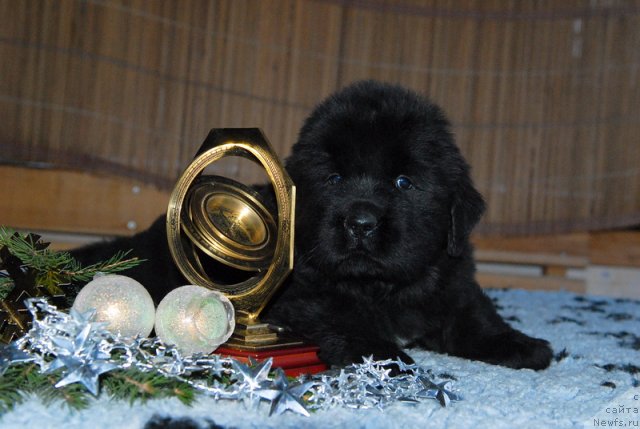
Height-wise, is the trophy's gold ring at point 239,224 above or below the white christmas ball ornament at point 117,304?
above

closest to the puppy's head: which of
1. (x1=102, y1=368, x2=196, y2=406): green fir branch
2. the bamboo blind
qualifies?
(x1=102, y1=368, x2=196, y2=406): green fir branch

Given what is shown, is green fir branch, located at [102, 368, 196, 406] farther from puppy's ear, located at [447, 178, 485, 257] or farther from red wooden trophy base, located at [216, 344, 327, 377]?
puppy's ear, located at [447, 178, 485, 257]

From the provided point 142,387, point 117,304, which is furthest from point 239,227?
point 142,387

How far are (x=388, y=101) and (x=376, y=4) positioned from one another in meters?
2.45

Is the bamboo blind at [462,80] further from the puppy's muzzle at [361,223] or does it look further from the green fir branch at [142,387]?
the green fir branch at [142,387]

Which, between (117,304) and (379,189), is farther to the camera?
→ (379,189)

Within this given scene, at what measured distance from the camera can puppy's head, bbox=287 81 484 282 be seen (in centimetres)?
190

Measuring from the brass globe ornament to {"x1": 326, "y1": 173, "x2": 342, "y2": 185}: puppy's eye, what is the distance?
22 cm

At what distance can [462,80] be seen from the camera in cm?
435

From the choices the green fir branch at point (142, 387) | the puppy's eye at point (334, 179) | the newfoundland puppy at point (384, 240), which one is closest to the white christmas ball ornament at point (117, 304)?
the green fir branch at point (142, 387)

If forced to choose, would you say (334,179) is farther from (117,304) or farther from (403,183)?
(117,304)

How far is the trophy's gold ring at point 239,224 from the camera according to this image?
1.75 meters

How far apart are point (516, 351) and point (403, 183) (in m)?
0.59

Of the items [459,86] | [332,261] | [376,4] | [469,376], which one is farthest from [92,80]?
[469,376]
